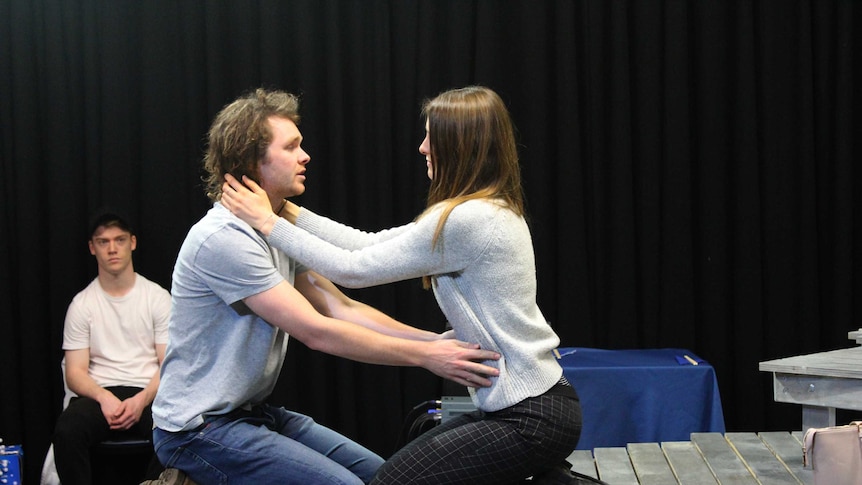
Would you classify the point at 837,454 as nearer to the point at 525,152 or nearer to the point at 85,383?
the point at 525,152

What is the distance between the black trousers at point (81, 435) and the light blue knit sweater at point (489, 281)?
7.29 feet

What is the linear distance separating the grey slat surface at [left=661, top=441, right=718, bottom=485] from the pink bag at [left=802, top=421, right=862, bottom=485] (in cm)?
40

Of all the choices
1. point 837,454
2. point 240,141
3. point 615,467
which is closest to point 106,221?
point 240,141

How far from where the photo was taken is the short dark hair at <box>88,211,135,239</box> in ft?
14.8

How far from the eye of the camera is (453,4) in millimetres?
4844

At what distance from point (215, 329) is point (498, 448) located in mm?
727

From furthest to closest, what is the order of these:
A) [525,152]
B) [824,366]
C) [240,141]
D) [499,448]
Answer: [525,152], [824,366], [240,141], [499,448]

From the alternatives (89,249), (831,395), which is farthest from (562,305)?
(89,249)

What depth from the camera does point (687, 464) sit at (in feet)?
10.5

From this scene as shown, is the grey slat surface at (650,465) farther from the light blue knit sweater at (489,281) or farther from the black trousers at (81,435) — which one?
the black trousers at (81,435)

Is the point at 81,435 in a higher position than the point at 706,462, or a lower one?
lower

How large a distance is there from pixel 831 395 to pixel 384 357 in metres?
1.55

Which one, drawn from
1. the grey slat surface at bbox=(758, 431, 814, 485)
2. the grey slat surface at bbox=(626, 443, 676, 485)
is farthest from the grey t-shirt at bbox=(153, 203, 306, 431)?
the grey slat surface at bbox=(758, 431, 814, 485)

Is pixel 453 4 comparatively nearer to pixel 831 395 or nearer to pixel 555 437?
pixel 831 395
